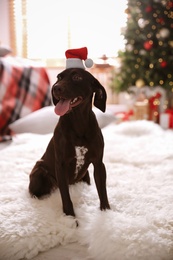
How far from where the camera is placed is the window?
4.21 m

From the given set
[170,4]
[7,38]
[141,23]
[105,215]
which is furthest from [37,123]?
[7,38]

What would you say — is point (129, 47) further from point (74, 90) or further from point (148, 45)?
point (74, 90)

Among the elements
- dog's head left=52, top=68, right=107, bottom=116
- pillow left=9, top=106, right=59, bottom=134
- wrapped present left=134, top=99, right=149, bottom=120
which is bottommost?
wrapped present left=134, top=99, right=149, bottom=120

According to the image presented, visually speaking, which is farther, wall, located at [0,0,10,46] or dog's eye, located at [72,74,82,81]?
wall, located at [0,0,10,46]

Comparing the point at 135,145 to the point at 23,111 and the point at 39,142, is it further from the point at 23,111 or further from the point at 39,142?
the point at 23,111

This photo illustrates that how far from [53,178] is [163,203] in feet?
1.54

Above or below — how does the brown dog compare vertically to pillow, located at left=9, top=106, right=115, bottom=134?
above

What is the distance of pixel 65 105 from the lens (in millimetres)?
1041

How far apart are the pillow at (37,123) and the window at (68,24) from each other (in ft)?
7.35

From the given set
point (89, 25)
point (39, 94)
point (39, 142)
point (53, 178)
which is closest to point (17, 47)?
point (89, 25)

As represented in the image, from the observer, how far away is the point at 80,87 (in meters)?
1.08

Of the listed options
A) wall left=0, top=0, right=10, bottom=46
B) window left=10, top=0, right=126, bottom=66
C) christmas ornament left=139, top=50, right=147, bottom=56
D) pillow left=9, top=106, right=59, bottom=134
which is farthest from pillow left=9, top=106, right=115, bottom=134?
wall left=0, top=0, right=10, bottom=46

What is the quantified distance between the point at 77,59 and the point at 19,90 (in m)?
1.45

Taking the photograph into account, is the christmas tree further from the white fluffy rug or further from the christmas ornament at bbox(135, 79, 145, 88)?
the white fluffy rug
